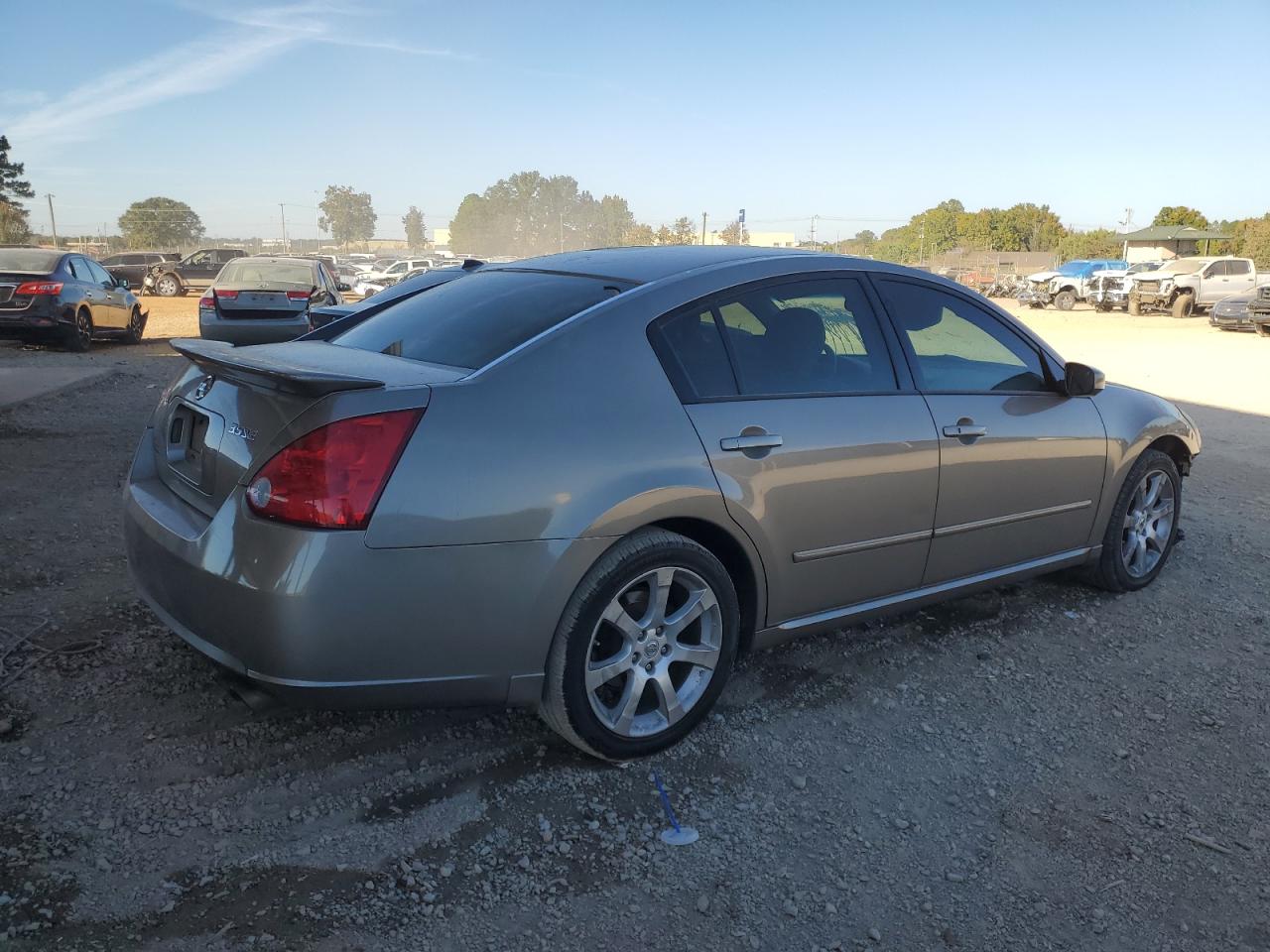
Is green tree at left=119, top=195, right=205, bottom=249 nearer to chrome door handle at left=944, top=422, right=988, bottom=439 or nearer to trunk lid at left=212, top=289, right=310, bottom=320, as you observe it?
trunk lid at left=212, top=289, right=310, bottom=320

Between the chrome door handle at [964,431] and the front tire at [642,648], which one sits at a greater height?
the chrome door handle at [964,431]

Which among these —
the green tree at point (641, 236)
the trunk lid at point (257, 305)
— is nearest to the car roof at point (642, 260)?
the trunk lid at point (257, 305)

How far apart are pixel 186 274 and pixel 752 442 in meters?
36.2

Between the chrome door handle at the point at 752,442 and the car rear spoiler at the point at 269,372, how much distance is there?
1.11m

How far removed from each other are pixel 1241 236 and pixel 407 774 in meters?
72.7

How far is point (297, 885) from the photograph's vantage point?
8.15 feet

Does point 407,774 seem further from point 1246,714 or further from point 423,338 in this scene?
point 1246,714

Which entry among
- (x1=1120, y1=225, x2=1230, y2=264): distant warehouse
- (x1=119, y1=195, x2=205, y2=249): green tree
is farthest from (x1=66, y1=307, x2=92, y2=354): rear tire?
(x1=119, y1=195, x2=205, y2=249): green tree

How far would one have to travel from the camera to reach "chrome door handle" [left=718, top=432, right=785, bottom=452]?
3174mm

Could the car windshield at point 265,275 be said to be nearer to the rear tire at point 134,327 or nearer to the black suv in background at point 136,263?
the rear tire at point 134,327

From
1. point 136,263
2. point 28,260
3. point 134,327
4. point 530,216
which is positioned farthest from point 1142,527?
point 530,216

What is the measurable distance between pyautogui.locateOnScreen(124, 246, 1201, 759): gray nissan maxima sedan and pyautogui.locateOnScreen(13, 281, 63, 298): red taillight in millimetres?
13063

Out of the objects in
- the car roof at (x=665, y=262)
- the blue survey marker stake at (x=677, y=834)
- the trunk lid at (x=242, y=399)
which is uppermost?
the car roof at (x=665, y=262)

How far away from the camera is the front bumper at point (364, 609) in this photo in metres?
2.57
